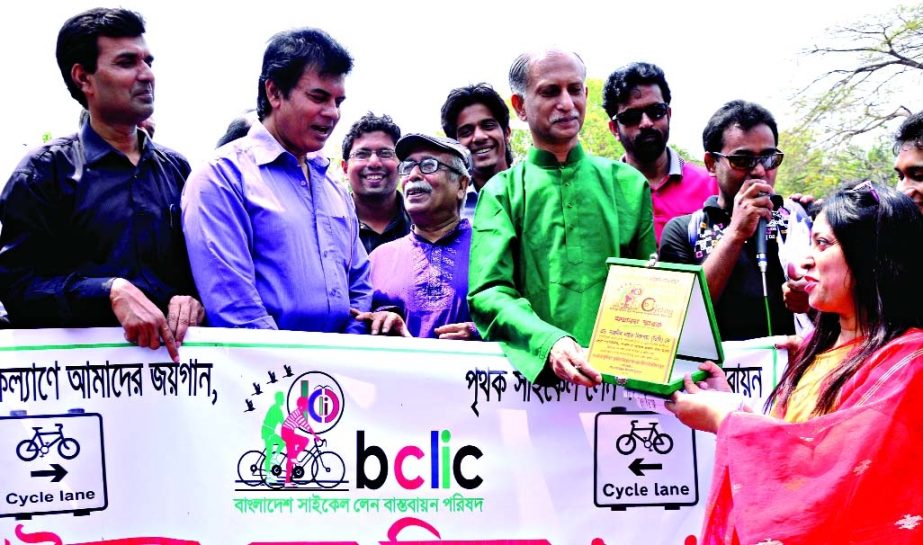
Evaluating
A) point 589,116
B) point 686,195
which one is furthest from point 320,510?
point 589,116

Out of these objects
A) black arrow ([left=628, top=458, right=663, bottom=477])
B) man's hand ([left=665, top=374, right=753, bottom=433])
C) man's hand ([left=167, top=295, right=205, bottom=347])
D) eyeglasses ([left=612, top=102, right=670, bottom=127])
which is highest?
eyeglasses ([left=612, top=102, right=670, bottom=127])

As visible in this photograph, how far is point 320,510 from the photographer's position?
12.3 ft

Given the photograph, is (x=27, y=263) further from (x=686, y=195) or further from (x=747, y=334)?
(x=686, y=195)

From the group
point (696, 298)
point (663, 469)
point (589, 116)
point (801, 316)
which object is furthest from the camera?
point (589, 116)

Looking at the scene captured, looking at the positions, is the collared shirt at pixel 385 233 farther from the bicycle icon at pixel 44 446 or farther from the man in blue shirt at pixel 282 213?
the bicycle icon at pixel 44 446

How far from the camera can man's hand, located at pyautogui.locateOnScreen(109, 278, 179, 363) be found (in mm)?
3586

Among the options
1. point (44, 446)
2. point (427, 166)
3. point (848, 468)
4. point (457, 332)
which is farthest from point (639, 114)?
point (44, 446)

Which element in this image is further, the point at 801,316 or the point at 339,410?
the point at 801,316

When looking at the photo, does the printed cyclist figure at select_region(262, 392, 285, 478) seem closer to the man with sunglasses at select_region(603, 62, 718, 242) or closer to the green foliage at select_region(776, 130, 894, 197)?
the man with sunglasses at select_region(603, 62, 718, 242)

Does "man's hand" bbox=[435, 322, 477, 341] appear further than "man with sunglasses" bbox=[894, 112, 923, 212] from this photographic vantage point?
No

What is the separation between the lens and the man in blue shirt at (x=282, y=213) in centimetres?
377

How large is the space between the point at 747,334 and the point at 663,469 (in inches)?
26.6

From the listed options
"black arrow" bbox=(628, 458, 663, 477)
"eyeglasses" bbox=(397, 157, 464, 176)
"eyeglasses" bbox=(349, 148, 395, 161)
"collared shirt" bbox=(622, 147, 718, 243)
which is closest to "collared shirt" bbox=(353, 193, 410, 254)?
"eyeglasses" bbox=(349, 148, 395, 161)

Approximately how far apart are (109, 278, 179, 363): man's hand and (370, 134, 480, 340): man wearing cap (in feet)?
3.74
